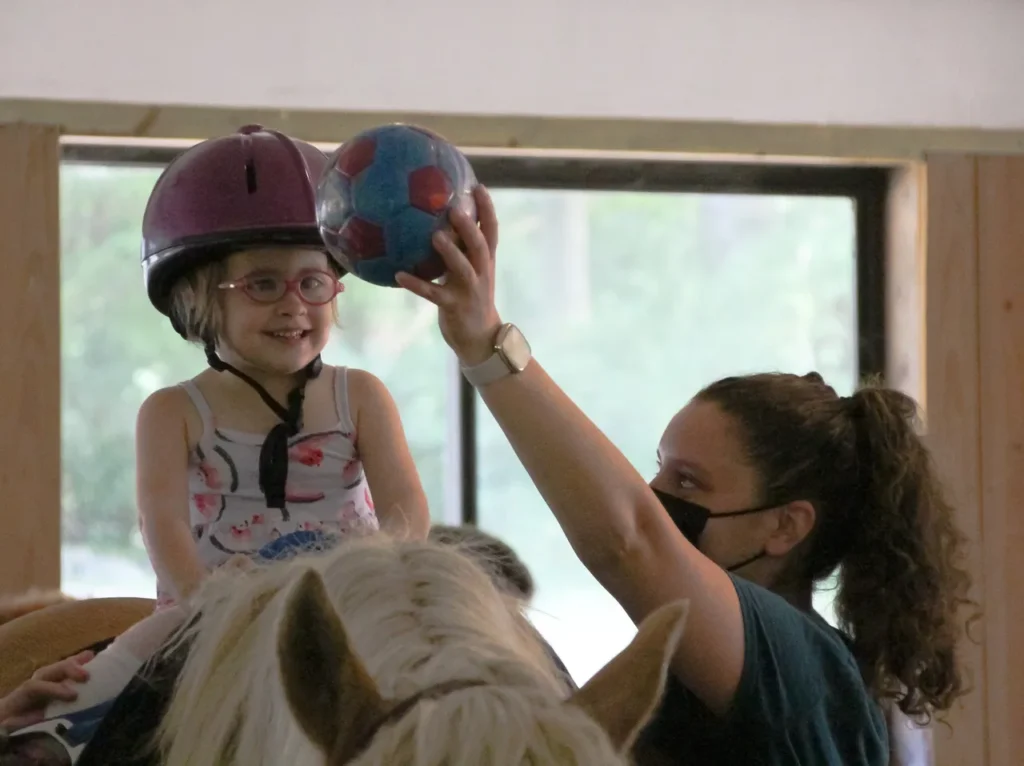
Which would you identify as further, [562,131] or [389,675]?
[562,131]

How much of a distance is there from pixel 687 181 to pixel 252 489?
2.19 metres

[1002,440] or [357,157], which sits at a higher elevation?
[357,157]

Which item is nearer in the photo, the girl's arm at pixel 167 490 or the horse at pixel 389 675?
the horse at pixel 389 675

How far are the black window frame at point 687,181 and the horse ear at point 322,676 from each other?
8.20 feet

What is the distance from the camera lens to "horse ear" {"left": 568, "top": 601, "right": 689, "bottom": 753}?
0.86m

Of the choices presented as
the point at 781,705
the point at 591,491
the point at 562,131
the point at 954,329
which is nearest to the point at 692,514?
the point at 781,705

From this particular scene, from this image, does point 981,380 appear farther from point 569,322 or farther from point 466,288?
point 466,288

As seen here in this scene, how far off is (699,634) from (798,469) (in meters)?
0.44

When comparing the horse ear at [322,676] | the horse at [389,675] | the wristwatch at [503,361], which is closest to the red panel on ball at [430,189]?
the wristwatch at [503,361]

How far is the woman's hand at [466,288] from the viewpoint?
109 centimetres

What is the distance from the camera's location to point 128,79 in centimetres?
311

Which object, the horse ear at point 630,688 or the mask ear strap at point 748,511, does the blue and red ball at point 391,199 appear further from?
the mask ear strap at point 748,511

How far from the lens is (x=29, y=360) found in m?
3.07

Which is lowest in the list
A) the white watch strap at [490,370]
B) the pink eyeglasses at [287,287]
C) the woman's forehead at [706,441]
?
the woman's forehead at [706,441]
